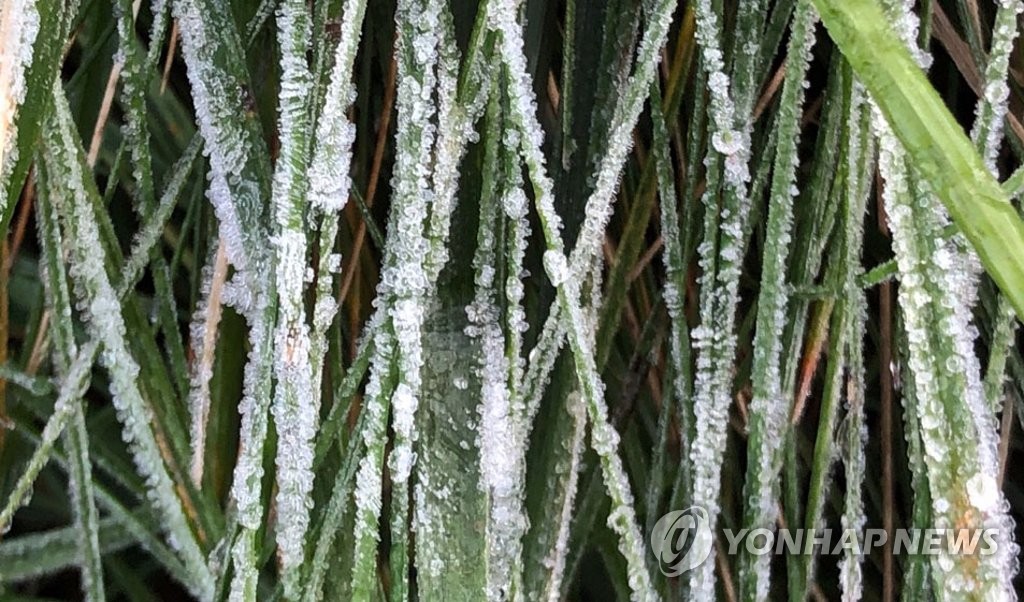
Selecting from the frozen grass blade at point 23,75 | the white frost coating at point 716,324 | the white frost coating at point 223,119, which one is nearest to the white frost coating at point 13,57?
the frozen grass blade at point 23,75

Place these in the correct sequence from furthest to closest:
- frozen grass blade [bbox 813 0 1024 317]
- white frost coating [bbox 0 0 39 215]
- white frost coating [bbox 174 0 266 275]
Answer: white frost coating [bbox 174 0 266 275] → white frost coating [bbox 0 0 39 215] → frozen grass blade [bbox 813 0 1024 317]

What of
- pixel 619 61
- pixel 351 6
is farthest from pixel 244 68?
pixel 619 61

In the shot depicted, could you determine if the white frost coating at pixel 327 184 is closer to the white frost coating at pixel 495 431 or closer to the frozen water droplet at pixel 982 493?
the white frost coating at pixel 495 431

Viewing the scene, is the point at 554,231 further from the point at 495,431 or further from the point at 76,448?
the point at 76,448

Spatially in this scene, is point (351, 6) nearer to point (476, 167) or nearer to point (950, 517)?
point (476, 167)

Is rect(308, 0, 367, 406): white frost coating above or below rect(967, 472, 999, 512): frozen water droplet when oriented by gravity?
above

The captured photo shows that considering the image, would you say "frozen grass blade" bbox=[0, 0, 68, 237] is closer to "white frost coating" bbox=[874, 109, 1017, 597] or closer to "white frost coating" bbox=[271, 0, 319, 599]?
"white frost coating" bbox=[271, 0, 319, 599]

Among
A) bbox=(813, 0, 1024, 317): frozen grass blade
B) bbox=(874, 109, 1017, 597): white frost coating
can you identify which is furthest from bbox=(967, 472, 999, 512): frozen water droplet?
bbox=(813, 0, 1024, 317): frozen grass blade

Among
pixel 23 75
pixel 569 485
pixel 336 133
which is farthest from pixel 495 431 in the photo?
pixel 23 75
